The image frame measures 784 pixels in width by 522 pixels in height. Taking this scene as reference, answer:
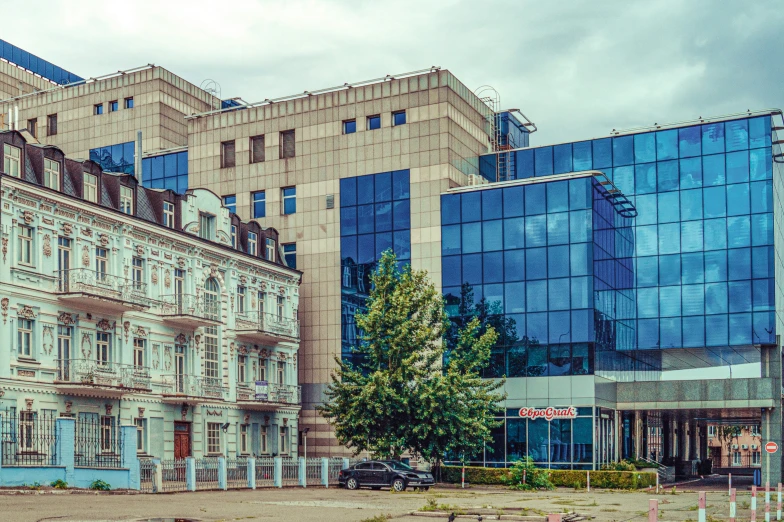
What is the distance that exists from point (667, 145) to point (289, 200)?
23166 millimetres

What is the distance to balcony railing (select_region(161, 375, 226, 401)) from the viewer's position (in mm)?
47906

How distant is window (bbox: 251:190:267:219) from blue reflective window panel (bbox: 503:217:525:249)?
624 inches

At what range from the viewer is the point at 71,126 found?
70.2 m

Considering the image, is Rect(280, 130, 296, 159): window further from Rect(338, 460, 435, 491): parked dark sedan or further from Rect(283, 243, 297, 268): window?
Rect(338, 460, 435, 491): parked dark sedan

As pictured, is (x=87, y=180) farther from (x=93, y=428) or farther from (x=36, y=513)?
(x=36, y=513)

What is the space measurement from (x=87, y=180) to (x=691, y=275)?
3456 cm

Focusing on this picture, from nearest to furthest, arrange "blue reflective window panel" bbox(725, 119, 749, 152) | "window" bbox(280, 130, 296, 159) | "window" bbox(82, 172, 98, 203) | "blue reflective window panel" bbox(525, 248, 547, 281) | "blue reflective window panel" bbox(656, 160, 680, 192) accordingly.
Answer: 1. "window" bbox(82, 172, 98, 203)
2. "blue reflective window panel" bbox(525, 248, 547, 281)
3. "blue reflective window panel" bbox(725, 119, 749, 152)
4. "blue reflective window panel" bbox(656, 160, 680, 192)
5. "window" bbox(280, 130, 296, 159)

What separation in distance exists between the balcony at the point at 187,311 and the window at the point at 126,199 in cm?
438

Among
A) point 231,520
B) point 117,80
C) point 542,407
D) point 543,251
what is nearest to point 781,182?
point 543,251

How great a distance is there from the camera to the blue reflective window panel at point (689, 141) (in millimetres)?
60406

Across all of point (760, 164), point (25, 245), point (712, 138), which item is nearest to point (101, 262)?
point (25, 245)

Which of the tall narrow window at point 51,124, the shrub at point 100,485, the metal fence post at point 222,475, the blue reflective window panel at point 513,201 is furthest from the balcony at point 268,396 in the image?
the tall narrow window at point 51,124

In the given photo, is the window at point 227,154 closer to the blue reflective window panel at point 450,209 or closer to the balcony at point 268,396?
the blue reflective window panel at point 450,209

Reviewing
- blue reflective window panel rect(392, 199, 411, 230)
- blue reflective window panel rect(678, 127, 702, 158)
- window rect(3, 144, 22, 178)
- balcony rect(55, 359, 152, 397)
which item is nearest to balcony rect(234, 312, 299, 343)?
blue reflective window panel rect(392, 199, 411, 230)
